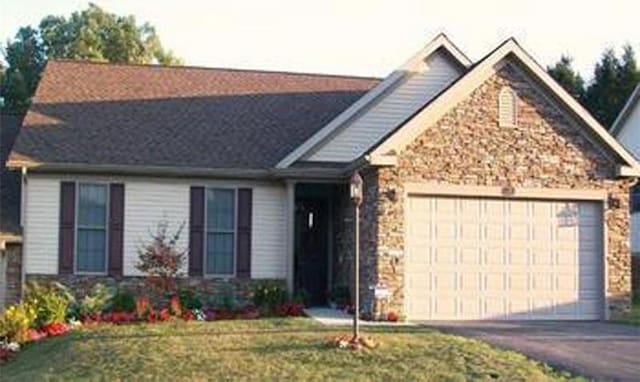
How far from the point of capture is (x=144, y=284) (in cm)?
2436

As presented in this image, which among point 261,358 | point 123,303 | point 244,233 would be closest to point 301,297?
point 244,233

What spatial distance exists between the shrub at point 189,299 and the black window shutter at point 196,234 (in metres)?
0.52

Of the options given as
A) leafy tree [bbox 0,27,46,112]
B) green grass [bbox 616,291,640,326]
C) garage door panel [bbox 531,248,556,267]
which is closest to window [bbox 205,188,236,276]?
garage door panel [bbox 531,248,556,267]

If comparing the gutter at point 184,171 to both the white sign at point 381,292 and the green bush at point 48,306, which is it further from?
the white sign at point 381,292

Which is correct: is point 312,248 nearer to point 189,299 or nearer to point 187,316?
point 189,299

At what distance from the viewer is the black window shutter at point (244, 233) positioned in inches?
990

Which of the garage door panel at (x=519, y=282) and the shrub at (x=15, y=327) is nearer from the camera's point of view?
the shrub at (x=15, y=327)

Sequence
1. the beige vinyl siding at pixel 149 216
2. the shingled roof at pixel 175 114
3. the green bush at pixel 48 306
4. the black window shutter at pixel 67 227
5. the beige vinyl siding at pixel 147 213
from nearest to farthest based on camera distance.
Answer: the green bush at pixel 48 306 → the beige vinyl siding at pixel 149 216 → the black window shutter at pixel 67 227 → the beige vinyl siding at pixel 147 213 → the shingled roof at pixel 175 114

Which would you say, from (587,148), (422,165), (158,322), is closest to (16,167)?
(158,322)

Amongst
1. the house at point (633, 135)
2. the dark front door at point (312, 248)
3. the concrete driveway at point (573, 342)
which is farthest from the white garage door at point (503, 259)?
the house at point (633, 135)

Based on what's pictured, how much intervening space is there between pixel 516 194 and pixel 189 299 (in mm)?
7858

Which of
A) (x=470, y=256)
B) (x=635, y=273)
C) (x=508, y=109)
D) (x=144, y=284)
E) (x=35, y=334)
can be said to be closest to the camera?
(x=35, y=334)

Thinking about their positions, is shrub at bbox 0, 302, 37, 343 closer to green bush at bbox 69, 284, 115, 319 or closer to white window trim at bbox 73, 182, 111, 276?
green bush at bbox 69, 284, 115, 319

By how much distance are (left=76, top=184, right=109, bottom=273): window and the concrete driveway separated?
26.4ft
